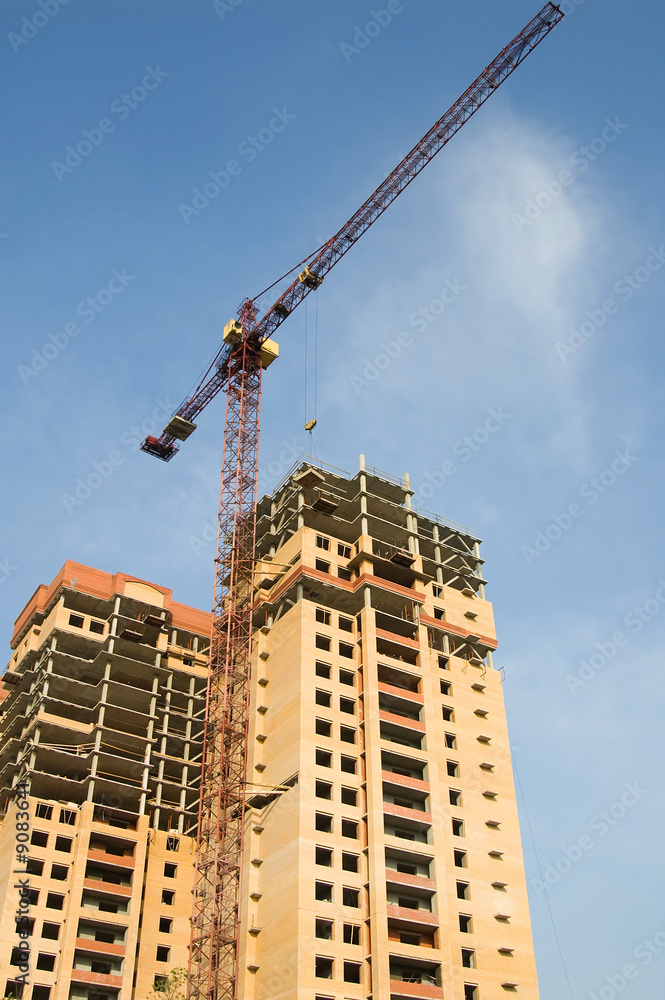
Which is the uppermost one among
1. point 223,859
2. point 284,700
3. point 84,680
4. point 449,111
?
point 449,111

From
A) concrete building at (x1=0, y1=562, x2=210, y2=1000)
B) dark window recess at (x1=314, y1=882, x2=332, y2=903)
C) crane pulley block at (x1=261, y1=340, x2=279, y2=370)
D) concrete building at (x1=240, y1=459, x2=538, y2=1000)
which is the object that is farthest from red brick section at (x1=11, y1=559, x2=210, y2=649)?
dark window recess at (x1=314, y1=882, x2=332, y2=903)

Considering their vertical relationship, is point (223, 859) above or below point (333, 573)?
below

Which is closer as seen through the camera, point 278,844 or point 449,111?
point 278,844

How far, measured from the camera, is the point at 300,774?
3226 inches

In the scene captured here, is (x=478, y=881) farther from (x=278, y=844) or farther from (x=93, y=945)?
(x=93, y=945)

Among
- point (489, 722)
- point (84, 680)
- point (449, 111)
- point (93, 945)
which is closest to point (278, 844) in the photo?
point (93, 945)

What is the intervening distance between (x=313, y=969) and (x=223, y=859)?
589 inches

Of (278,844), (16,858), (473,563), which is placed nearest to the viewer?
(278,844)

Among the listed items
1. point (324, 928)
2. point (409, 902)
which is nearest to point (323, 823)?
point (324, 928)

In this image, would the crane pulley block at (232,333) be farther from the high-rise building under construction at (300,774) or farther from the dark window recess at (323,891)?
the dark window recess at (323,891)

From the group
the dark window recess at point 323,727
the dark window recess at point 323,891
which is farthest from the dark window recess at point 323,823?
the dark window recess at point 323,727

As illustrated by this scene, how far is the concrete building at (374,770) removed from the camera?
77.1 metres

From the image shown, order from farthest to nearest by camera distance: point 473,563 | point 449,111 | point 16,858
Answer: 1. point 473,563
2. point 449,111
3. point 16,858

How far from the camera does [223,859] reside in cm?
8525
